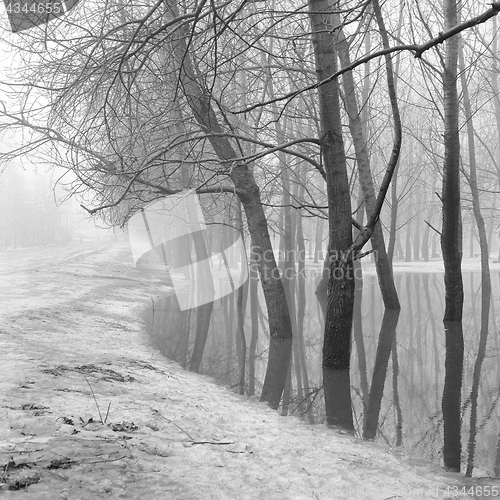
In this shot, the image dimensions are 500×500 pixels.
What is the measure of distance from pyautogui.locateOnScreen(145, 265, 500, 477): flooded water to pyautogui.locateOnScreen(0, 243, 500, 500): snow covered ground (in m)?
0.52

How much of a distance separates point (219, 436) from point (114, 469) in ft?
3.82

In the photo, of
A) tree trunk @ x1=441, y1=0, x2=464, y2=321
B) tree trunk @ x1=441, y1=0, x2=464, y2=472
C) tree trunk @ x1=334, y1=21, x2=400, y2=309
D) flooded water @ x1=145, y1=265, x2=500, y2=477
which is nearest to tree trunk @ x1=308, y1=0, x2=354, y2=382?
flooded water @ x1=145, y1=265, x2=500, y2=477

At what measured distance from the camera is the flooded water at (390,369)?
4.61 metres

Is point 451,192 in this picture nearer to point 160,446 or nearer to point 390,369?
point 390,369

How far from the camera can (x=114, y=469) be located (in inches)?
118

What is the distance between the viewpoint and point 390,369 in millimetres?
7324

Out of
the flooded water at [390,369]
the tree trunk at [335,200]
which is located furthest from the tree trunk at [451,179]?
the tree trunk at [335,200]

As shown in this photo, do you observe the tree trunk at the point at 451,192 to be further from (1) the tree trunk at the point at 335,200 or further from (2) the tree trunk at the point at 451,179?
(1) the tree trunk at the point at 335,200

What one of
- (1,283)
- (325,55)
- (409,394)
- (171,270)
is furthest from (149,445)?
(171,270)

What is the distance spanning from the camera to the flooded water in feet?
15.1

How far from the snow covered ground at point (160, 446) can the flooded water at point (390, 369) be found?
0.52 m

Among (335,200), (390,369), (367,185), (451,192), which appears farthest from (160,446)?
(367,185)

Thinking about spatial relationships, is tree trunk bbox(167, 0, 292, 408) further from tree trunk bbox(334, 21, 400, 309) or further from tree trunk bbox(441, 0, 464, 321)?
tree trunk bbox(334, 21, 400, 309)

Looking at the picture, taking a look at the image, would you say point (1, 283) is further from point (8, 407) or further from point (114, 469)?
point (114, 469)
